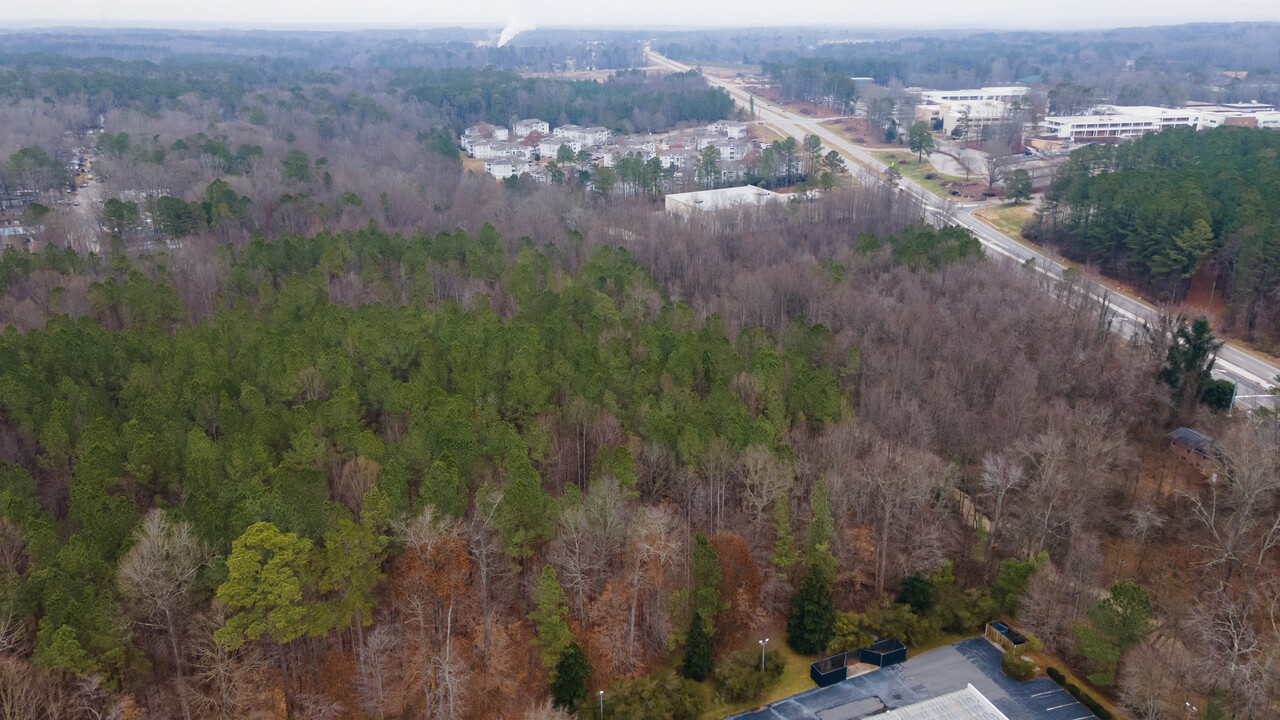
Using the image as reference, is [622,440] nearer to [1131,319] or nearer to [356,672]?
[356,672]

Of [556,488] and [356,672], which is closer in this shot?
[356,672]

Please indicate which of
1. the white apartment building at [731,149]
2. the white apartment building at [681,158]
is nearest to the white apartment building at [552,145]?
the white apartment building at [681,158]

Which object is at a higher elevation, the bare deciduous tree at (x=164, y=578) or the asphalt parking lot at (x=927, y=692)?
the bare deciduous tree at (x=164, y=578)

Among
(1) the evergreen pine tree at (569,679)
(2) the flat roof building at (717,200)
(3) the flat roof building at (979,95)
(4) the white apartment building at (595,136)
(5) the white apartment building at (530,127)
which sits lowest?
(1) the evergreen pine tree at (569,679)

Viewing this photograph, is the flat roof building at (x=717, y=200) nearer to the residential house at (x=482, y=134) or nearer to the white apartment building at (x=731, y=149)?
the white apartment building at (x=731, y=149)

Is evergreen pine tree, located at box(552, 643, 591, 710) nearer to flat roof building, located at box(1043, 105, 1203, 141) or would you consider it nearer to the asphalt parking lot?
the asphalt parking lot

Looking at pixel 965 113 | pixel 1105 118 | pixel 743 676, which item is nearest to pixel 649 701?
pixel 743 676

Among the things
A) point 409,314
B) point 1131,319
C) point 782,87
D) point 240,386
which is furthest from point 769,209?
point 782,87
